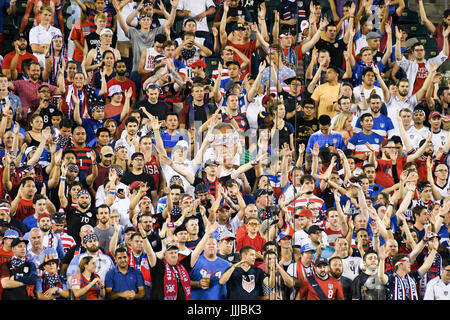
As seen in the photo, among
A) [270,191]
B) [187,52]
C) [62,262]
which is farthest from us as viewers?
[187,52]

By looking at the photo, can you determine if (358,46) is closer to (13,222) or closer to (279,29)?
(279,29)

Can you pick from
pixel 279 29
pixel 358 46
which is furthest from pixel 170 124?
pixel 358 46

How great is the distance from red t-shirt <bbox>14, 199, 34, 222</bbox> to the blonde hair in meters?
3.65

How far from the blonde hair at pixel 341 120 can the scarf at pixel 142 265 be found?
9.53 feet

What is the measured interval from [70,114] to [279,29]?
2777mm

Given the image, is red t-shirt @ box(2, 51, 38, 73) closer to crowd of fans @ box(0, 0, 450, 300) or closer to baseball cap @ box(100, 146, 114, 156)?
crowd of fans @ box(0, 0, 450, 300)

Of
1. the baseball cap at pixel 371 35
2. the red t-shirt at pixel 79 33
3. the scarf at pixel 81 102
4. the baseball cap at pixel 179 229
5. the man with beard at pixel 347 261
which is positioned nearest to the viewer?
the baseball cap at pixel 179 229

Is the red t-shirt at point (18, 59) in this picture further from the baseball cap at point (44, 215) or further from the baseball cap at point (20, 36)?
the baseball cap at point (44, 215)

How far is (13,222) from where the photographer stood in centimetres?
1165

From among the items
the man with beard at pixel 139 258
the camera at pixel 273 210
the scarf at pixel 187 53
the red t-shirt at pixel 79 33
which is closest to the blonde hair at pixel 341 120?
the camera at pixel 273 210

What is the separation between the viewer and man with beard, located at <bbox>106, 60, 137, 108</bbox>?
12.8m

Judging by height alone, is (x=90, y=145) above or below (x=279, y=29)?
below

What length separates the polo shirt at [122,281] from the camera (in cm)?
1132

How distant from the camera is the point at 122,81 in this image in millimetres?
12859
